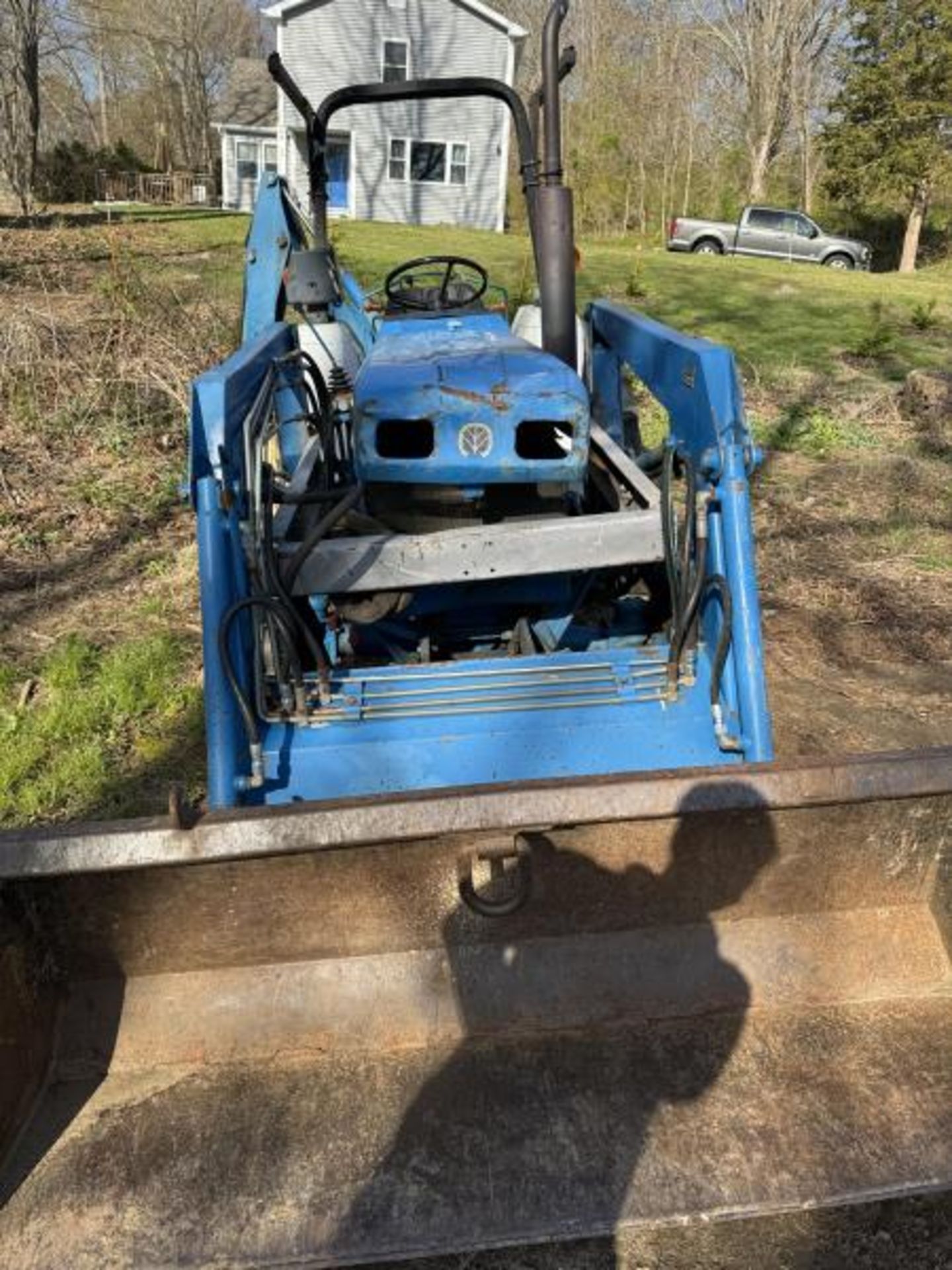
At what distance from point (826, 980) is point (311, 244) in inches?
163

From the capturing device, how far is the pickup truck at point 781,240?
82.7 ft

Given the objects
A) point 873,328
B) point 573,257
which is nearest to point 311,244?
point 573,257

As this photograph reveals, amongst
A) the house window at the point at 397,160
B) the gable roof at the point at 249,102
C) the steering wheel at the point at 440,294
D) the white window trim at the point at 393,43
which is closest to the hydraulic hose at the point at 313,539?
the steering wheel at the point at 440,294

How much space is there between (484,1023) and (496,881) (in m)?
0.32

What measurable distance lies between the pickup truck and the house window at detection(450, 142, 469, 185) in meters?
6.27

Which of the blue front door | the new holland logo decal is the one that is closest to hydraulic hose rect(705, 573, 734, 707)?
the new holland logo decal

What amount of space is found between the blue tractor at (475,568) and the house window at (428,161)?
26.1m

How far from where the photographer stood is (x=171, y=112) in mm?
56500

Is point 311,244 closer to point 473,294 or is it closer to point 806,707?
point 473,294

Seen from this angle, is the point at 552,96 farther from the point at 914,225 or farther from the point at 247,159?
the point at 247,159

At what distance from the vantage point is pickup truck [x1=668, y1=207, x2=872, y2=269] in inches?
992

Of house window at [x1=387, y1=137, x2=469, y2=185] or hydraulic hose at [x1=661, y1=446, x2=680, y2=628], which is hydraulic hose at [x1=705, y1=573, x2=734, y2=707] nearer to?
hydraulic hose at [x1=661, y1=446, x2=680, y2=628]

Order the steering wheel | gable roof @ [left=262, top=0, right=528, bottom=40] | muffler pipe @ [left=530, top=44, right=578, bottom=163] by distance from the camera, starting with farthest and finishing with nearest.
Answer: gable roof @ [left=262, top=0, right=528, bottom=40], the steering wheel, muffler pipe @ [left=530, top=44, right=578, bottom=163]

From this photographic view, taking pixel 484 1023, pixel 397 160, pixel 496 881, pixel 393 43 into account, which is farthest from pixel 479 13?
pixel 484 1023
